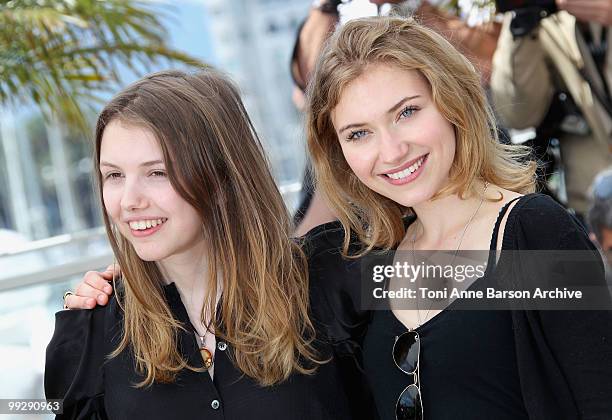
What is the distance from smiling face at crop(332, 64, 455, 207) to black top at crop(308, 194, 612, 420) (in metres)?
Result: 0.21

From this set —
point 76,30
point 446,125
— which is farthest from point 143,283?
point 76,30

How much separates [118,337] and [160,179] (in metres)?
0.39

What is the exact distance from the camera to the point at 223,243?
1.92 metres

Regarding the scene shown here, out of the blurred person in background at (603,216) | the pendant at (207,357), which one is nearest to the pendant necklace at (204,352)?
the pendant at (207,357)

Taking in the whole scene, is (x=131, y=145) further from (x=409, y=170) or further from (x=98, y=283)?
(x=409, y=170)

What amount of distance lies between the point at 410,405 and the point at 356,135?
0.57 metres

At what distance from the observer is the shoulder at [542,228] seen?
5.09 feet

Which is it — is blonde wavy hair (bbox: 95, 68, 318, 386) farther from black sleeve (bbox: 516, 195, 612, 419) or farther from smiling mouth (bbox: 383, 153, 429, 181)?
black sleeve (bbox: 516, 195, 612, 419)

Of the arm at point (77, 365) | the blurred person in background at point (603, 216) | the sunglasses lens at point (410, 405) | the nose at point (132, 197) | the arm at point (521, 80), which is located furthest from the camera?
the arm at point (521, 80)

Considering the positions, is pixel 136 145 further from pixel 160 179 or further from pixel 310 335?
pixel 310 335

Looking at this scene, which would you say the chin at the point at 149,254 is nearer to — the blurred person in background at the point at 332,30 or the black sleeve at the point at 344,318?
the black sleeve at the point at 344,318

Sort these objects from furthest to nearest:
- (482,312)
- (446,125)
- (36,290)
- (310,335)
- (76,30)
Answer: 1. (76,30)
2. (36,290)
3. (310,335)
4. (446,125)
5. (482,312)

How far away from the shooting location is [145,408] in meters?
1.82

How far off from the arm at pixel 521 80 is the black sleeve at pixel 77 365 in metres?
1.55
